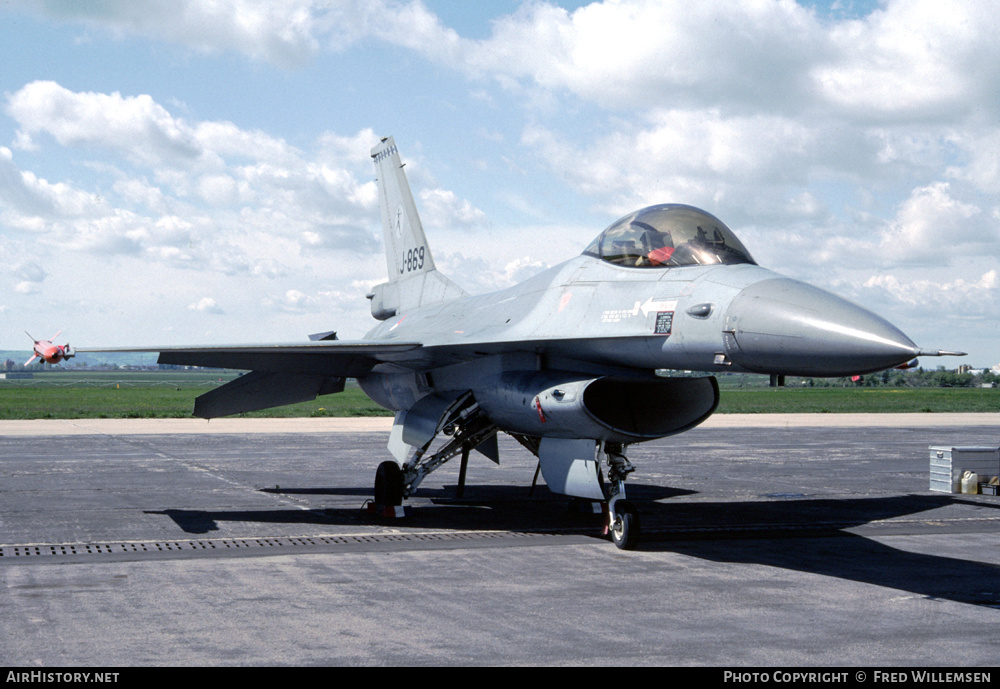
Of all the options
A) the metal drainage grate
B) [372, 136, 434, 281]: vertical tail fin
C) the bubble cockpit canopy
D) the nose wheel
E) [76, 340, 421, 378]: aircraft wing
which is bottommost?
the metal drainage grate

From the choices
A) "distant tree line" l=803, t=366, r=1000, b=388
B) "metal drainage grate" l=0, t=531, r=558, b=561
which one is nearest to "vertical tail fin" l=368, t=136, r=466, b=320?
"metal drainage grate" l=0, t=531, r=558, b=561

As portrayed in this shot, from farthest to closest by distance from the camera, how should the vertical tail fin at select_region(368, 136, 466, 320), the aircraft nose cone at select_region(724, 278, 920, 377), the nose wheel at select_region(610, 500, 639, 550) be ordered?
the vertical tail fin at select_region(368, 136, 466, 320) < the nose wheel at select_region(610, 500, 639, 550) < the aircraft nose cone at select_region(724, 278, 920, 377)

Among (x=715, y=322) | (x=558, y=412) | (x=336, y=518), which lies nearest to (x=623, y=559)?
(x=558, y=412)

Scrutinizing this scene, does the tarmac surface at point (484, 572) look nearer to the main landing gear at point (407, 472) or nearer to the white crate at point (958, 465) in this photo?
the main landing gear at point (407, 472)

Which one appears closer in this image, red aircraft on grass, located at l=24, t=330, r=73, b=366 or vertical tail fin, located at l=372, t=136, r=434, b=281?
red aircraft on grass, located at l=24, t=330, r=73, b=366

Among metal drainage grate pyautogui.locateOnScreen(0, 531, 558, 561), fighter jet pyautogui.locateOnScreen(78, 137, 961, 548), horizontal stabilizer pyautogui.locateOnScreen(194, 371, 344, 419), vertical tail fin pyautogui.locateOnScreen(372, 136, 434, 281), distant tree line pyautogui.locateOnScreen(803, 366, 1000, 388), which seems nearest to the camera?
fighter jet pyautogui.locateOnScreen(78, 137, 961, 548)

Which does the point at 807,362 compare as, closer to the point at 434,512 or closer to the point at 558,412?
the point at 558,412

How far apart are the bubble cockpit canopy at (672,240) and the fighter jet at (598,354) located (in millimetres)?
17

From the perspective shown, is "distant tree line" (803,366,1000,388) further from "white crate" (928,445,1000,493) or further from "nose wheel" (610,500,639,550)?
"nose wheel" (610,500,639,550)

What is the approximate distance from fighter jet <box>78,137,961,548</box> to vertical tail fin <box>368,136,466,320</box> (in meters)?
1.53

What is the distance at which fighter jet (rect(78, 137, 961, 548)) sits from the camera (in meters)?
6.93

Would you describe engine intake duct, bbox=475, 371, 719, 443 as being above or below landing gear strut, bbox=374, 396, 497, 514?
above
